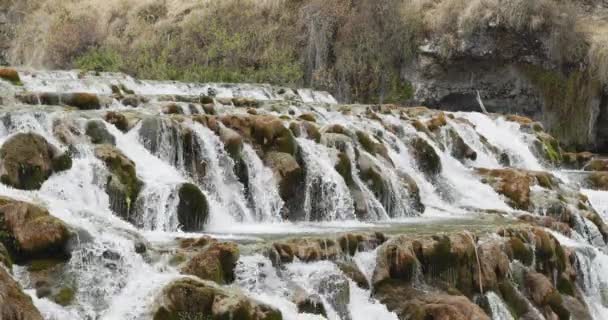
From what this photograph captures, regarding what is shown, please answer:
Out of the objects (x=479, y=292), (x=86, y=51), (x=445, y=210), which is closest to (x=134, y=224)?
(x=479, y=292)

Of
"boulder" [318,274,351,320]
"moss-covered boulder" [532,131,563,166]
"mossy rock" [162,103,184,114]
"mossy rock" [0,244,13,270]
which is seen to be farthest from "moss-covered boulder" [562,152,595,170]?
"mossy rock" [0,244,13,270]

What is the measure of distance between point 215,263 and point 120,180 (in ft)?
12.4

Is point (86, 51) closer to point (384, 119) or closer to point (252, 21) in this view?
point (252, 21)

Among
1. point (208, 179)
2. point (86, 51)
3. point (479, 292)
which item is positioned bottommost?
point (479, 292)

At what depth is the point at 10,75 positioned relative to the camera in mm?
19516

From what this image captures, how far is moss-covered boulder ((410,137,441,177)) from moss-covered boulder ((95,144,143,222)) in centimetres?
757

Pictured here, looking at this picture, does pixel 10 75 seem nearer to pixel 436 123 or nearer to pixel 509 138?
pixel 436 123

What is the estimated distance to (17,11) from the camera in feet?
134

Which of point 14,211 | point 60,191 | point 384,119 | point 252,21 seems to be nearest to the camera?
point 14,211

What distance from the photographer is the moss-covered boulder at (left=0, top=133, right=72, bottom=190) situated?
10727 mm

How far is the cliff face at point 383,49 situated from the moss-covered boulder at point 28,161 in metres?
18.6

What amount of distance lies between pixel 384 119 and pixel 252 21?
50.4 ft

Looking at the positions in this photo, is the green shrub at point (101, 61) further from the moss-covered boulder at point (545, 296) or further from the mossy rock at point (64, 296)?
the mossy rock at point (64, 296)

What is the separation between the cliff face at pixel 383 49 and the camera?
26.6 meters
